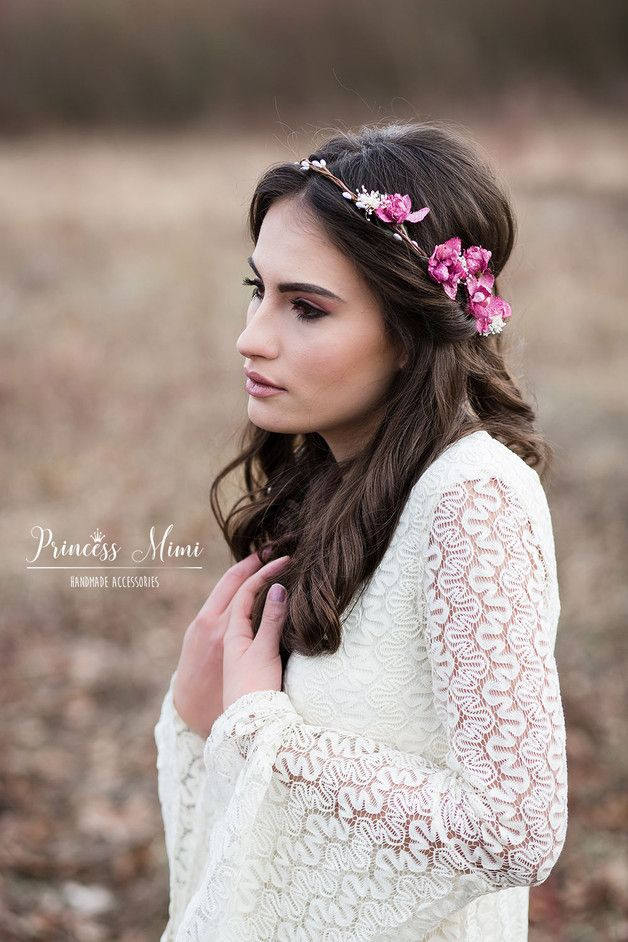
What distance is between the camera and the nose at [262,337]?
1.63m

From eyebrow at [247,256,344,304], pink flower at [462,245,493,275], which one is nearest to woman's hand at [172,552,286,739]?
eyebrow at [247,256,344,304]

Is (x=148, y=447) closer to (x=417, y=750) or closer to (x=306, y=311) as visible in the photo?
(x=306, y=311)

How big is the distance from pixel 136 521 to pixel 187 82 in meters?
6.84

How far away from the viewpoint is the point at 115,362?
25.2 feet

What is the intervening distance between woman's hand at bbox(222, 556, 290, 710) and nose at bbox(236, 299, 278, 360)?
41cm

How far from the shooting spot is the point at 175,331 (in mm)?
8258

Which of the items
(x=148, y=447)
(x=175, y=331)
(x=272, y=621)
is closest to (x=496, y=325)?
(x=272, y=621)

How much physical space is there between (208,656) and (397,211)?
94 cm

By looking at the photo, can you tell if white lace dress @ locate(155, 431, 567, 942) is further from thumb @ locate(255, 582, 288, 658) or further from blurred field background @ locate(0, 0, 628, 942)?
blurred field background @ locate(0, 0, 628, 942)

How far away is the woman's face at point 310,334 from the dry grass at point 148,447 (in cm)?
56

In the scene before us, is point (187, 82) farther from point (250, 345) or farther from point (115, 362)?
point (250, 345)

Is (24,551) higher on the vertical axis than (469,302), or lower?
higher

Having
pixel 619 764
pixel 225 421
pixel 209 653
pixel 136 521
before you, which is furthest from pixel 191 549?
pixel 209 653

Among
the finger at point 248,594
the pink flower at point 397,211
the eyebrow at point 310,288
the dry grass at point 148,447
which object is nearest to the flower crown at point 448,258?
the pink flower at point 397,211
